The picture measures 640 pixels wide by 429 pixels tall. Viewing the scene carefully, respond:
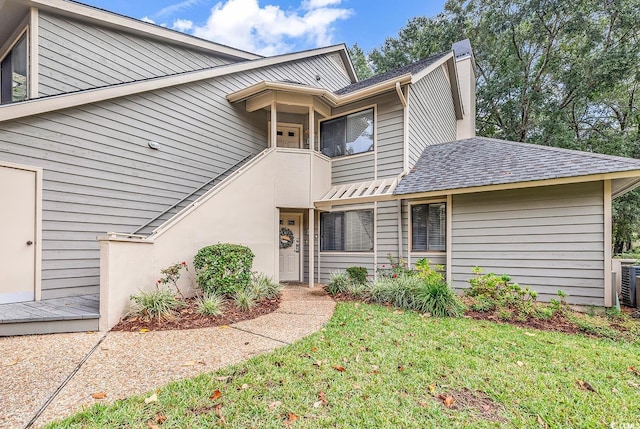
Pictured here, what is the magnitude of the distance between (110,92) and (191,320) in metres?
4.88

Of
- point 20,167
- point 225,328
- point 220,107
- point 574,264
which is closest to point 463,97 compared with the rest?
point 574,264

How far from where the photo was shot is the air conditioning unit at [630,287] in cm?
631

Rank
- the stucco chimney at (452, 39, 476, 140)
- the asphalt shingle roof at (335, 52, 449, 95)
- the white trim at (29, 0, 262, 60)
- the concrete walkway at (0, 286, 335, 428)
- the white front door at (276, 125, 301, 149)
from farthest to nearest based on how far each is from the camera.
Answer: the stucco chimney at (452, 39, 476, 140)
the white front door at (276, 125, 301, 149)
the asphalt shingle roof at (335, 52, 449, 95)
the white trim at (29, 0, 262, 60)
the concrete walkway at (0, 286, 335, 428)

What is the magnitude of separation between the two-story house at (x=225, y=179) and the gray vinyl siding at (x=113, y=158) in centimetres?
3

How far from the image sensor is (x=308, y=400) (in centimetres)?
268

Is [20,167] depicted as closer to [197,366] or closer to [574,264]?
[197,366]

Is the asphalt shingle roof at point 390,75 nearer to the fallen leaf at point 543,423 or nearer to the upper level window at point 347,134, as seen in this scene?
the upper level window at point 347,134

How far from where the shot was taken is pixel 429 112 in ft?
33.7

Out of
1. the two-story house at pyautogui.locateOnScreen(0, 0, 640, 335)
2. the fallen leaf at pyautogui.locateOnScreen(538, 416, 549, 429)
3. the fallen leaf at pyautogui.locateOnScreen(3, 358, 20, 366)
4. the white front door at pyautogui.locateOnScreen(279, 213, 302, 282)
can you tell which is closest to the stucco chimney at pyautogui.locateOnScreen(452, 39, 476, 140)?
the two-story house at pyautogui.locateOnScreen(0, 0, 640, 335)

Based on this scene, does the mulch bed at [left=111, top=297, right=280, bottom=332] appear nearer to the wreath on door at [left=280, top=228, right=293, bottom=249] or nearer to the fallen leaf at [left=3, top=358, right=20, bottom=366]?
the fallen leaf at [left=3, top=358, right=20, bottom=366]

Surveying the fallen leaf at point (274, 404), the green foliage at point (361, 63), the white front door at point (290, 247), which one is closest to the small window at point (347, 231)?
the white front door at point (290, 247)

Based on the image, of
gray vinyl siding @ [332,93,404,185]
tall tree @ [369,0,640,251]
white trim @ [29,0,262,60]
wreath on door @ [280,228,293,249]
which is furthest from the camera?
tall tree @ [369,0,640,251]

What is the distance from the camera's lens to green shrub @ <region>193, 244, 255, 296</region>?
5957mm

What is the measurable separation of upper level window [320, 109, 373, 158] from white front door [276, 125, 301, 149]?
823mm
